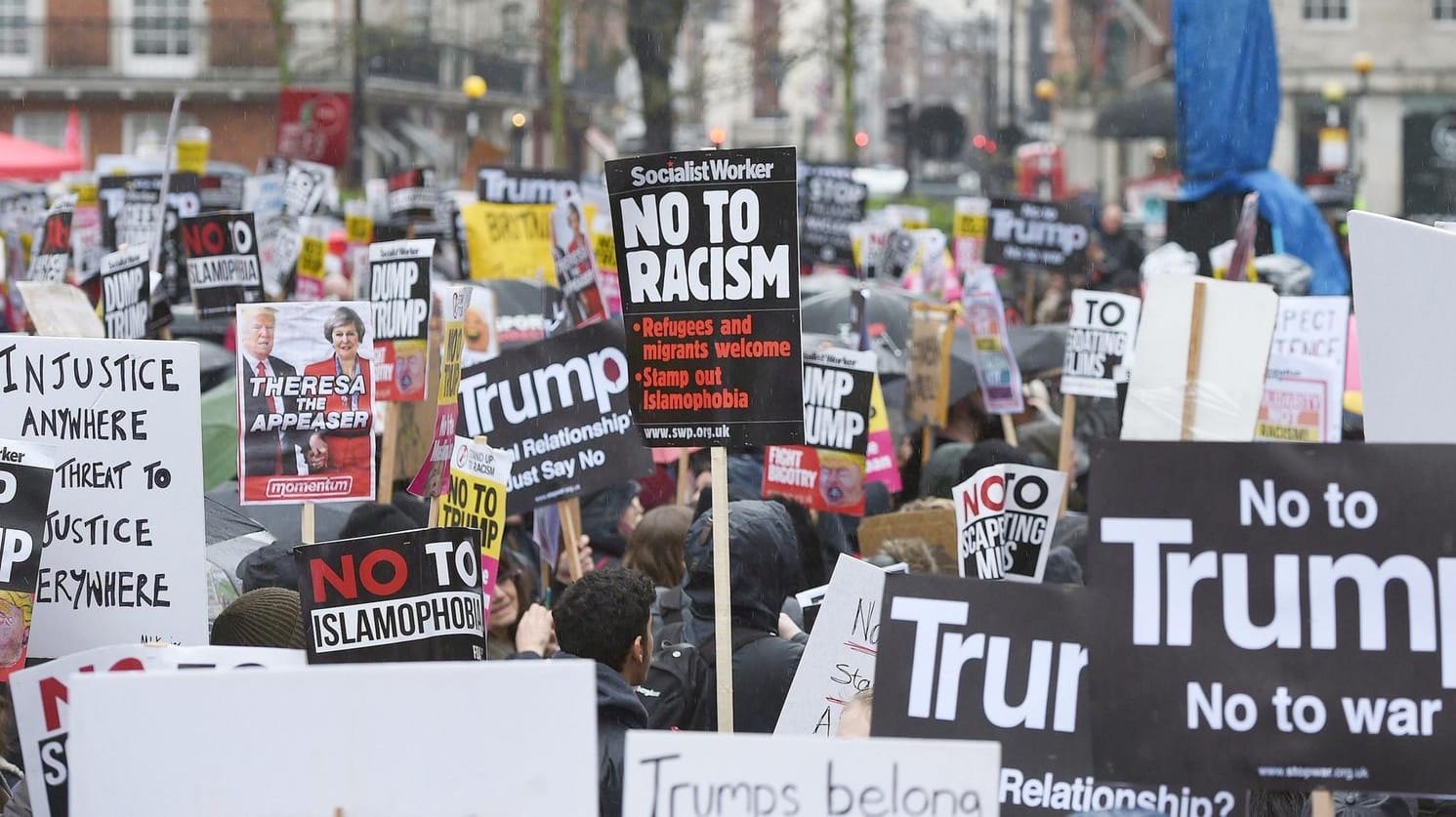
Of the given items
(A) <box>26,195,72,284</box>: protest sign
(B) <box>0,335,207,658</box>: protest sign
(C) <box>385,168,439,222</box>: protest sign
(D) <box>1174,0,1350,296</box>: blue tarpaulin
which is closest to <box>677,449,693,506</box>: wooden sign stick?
(B) <box>0,335,207,658</box>: protest sign

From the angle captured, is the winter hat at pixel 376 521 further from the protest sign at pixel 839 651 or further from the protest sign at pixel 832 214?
the protest sign at pixel 832 214

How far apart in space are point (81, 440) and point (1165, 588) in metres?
2.59

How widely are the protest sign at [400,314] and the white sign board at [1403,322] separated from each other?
12.4ft

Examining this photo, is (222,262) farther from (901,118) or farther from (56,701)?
(901,118)

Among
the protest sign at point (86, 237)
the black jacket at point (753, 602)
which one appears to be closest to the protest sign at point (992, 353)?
the black jacket at point (753, 602)

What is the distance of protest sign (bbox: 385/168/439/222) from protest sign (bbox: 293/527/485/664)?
30.1 ft

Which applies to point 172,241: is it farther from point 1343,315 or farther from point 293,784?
point 293,784

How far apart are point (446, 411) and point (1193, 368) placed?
224 cm

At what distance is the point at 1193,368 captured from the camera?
19.0 feet

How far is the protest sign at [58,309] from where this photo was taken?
264 inches

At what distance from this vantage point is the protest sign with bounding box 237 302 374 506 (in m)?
5.40

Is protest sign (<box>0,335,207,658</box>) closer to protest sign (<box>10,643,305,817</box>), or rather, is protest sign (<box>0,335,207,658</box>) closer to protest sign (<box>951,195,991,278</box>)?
protest sign (<box>10,643,305,817</box>)

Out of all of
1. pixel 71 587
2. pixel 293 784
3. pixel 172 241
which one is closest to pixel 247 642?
pixel 71 587

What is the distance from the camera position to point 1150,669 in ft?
9.83
